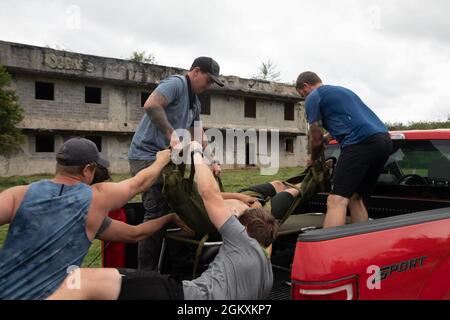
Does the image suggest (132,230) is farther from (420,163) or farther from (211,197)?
(420,163)

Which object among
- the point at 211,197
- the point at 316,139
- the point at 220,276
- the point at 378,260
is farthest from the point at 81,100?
the point at 378,260

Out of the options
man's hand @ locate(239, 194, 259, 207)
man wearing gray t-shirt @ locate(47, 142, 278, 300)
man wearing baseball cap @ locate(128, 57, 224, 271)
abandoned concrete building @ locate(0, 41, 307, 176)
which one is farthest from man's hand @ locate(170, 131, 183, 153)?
abandoned concrete building @ locate(0, 41, 307, 176)

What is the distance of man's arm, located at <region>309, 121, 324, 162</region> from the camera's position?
3358 millimetres

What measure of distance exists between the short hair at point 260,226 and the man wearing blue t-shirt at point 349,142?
0.73 meters

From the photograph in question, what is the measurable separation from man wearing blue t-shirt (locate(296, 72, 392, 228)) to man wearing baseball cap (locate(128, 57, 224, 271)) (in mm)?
845

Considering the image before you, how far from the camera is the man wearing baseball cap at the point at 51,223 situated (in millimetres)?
1925

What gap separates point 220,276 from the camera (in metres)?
2.15

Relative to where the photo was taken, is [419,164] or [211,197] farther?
[419,164]

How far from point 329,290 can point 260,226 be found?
0.57 m

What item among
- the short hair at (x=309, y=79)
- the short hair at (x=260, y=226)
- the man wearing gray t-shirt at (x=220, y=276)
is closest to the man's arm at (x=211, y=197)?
the man wearing gray t-shirt at (x=220, y=276)

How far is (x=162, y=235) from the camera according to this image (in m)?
2.93

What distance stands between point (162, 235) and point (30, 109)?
20916 millimetres

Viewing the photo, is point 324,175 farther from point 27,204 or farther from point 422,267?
point 27,204

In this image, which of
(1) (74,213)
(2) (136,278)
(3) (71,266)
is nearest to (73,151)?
(1) (74,213)
